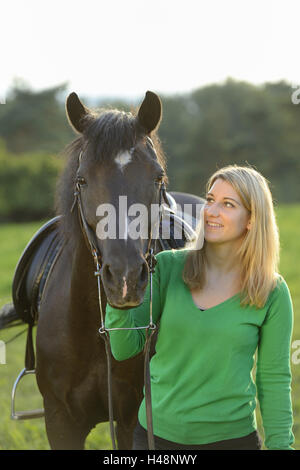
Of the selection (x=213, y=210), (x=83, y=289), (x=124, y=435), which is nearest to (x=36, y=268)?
(x=83, y=289)

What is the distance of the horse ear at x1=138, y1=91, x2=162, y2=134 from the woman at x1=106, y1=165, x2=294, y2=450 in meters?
0.41

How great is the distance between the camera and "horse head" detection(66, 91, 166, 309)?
6.27ft

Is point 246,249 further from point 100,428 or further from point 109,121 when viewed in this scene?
point 100,428

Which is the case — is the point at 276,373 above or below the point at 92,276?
below

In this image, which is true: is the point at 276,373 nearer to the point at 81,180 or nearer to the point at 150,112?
the point at 81,180

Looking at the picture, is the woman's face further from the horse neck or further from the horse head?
the horse neck

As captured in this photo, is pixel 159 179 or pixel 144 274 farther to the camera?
pixel 159 179

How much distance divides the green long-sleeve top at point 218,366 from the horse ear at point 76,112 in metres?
0.86

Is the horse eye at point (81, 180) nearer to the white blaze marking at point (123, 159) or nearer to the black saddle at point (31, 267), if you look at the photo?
the white blaze marking at point (123, 159)

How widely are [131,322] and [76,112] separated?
98 cm

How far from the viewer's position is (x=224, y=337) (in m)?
2.03

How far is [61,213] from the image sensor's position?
2.57 meters
